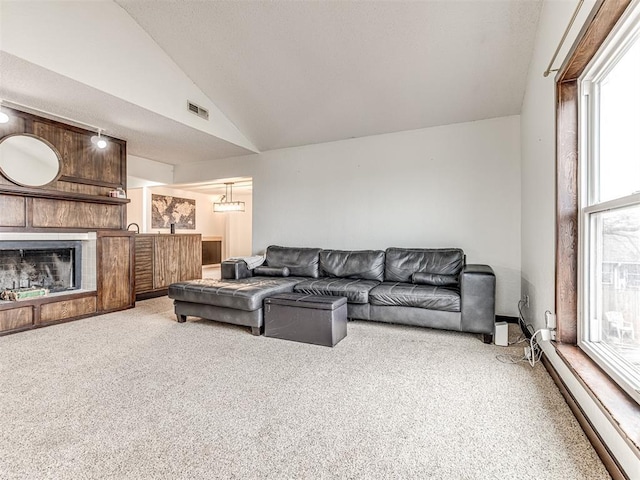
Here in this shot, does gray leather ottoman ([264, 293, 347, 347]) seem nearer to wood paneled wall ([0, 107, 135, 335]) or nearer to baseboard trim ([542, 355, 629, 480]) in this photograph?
baseboard trim ([542, 355, 629, 480])

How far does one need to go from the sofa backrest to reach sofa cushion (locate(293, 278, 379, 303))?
31cm

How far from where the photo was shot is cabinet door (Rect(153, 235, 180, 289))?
535 centimetres

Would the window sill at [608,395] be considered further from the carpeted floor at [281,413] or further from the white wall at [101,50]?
the white wall at [101,50]

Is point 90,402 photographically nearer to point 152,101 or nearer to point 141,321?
point 141,321

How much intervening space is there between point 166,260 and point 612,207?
5680 millimetres

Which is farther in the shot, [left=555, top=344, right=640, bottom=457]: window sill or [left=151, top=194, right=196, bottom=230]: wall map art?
[left=151, top=194, right=196, bottom=230]: wall map art

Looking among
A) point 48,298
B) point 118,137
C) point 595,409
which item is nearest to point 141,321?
point 48,298

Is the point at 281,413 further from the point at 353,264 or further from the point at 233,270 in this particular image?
the point at 233,270

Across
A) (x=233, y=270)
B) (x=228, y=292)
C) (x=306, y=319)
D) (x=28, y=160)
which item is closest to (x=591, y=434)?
(x=306, y=319)

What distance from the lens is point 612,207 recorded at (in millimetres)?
1651

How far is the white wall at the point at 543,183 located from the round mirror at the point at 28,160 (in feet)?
16.1

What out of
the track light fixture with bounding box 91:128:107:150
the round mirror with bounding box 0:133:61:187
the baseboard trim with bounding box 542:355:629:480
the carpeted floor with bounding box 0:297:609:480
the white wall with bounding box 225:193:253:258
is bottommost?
the carpeted floor with bounding box 0:297:609:480

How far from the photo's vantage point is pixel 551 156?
234 centimetres

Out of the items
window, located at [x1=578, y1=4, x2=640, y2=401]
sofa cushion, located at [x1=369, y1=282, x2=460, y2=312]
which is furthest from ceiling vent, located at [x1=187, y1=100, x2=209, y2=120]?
A: window, located at [x1=578, y1=4, x2=640, y2=401]
